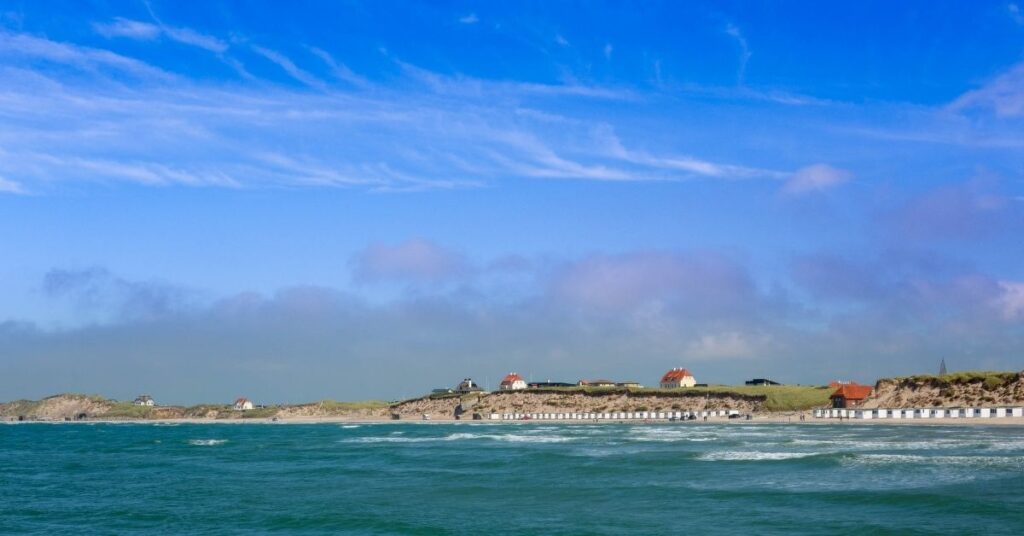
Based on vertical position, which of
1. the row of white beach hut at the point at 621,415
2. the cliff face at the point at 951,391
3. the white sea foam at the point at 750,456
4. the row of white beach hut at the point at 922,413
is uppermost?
the cliff face at the point at 951,391

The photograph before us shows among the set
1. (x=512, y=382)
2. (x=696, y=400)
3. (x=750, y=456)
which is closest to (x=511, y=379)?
(x=512, y=382)

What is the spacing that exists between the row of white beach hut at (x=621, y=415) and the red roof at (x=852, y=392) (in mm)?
13796

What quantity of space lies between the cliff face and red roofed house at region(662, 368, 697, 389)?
53041 millimetres

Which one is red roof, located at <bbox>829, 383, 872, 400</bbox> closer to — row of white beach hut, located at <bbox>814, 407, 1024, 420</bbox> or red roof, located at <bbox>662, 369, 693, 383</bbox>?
row of white beach hut, located at <bbox>814, 407, 1024, 420</bbox>

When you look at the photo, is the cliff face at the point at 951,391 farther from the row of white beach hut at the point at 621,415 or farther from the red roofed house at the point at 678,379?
the red roofed house at the point at 678,379

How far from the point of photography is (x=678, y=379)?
162250mm

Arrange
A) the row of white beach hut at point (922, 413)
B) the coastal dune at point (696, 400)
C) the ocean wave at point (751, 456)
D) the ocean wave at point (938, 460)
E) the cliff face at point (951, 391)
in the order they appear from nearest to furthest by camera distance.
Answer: the ocean wave at point (938, 460) < the ocean wave at point (751, 456) < the row of white beach hut at point (922, 413) < the cliff face at point (951, 391) < the coastal dune at point (696, 400)

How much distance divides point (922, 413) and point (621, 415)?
161 feet

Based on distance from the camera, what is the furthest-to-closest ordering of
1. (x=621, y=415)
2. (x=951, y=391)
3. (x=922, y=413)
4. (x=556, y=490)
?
(x=621, y=415), (x=951, y=391), (x=922, y=413), (x=556, y=490)

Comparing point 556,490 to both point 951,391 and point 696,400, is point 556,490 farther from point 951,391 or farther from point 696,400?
point 696,400

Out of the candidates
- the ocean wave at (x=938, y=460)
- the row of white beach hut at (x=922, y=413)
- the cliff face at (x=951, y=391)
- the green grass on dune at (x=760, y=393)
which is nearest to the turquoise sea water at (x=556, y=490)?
the ocean wave at (x=938, y=460)

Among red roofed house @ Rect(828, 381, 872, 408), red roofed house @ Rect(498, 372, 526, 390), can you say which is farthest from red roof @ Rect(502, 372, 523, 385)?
red roofed house @ Rect(828, 381, 872, 408)

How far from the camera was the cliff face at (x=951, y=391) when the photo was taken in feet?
308

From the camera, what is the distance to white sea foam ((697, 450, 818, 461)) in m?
49.4
